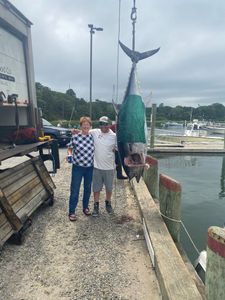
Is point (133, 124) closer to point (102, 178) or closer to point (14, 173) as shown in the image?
point (102, 178)

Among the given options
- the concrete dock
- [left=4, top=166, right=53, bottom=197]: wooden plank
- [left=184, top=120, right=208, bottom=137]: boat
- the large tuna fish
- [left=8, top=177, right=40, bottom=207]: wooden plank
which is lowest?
[left=184, top=120, right=208, bottom=137]: boat

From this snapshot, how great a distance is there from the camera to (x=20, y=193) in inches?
198

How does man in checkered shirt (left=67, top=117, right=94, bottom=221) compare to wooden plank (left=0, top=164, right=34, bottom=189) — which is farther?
man in checkered shirt (left=67, top=117, right=94, bottom=221)

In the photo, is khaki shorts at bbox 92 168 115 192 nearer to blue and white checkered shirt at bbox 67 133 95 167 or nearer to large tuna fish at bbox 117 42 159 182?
blue and white checkered shirt at bbox 67 133 95 167

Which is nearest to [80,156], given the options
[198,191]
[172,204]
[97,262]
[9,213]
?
[9,213]

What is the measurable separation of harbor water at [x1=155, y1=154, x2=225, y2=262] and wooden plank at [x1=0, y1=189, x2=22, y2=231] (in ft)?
10.9

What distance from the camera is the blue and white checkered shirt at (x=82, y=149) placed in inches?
211

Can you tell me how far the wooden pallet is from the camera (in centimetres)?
430

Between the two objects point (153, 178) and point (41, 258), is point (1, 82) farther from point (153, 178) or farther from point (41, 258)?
point (153, 178)

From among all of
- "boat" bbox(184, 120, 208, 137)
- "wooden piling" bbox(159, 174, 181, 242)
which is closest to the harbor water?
"wooden piling" bbox(159, 174, 181, 242)

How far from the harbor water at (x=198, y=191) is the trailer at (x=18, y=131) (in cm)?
313

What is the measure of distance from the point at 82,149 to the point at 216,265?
10.1 ft

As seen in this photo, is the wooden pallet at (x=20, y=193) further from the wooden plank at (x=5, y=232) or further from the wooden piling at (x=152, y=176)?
the wooden piling at (x=152, y=176)

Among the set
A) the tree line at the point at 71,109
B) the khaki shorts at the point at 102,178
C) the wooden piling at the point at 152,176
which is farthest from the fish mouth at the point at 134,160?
the tree line at the point at 71,109
